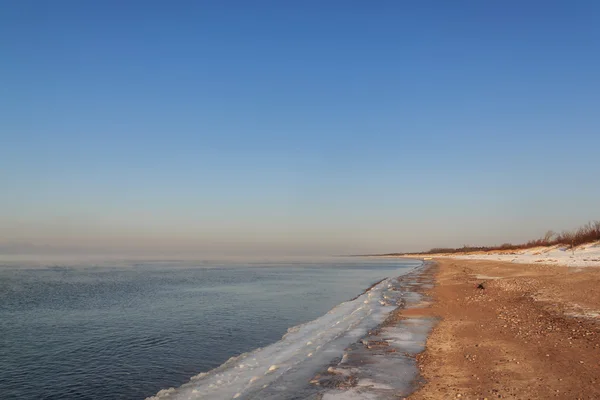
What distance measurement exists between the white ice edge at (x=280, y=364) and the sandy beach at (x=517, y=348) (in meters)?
2.70

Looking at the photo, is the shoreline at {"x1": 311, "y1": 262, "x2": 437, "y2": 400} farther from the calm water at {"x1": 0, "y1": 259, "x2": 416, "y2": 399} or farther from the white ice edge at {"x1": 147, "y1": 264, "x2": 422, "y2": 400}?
the calm water at {"x1": 0, "y1": 259, "x2": 416, "y2": 399}

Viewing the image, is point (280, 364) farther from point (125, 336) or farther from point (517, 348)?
point (125, 336)

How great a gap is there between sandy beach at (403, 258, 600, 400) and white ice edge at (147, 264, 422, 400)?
270 cm

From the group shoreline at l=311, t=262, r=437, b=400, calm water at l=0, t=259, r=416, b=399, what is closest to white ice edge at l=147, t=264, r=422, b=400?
shoreline at l=311, t=262, r=437, b=400

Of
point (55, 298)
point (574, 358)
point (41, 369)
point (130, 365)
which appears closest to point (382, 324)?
point (574, 358)

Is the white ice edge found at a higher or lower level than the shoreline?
lower

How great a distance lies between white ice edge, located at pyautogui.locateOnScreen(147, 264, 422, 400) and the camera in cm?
923

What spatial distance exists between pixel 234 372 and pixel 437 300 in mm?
14911

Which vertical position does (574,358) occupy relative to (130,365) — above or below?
above

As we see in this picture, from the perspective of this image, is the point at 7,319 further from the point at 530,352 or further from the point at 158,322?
the point at 530,352

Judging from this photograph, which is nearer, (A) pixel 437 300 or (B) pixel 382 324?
(B) pixel 382 324

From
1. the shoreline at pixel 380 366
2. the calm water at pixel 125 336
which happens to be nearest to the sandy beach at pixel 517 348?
the shoreline at pixel 380 366

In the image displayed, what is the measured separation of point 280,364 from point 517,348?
20.4 feet

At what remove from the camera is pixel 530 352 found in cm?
1005
